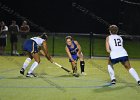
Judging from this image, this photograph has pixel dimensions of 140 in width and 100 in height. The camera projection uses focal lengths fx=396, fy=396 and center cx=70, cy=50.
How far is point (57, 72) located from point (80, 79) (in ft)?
6.77

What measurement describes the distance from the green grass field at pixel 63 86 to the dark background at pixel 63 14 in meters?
16.1

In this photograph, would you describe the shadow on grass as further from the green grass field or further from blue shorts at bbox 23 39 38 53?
blue shorts at bbox 23 39 38 53

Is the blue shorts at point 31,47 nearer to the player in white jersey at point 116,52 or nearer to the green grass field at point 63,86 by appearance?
the green grass field at point 63,86

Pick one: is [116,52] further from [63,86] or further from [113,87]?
[63,86]

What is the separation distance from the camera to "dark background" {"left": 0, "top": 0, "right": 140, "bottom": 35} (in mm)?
32375

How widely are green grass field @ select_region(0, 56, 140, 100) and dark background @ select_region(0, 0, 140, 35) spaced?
1605 centimetres

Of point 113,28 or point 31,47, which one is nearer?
A: point 113,28

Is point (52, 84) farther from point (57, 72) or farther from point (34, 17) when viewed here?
point (34, 17)

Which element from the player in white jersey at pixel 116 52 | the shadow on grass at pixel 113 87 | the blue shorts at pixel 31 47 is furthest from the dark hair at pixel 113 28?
the blue shorts at pixel 31 47

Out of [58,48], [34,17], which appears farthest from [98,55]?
[34,17]

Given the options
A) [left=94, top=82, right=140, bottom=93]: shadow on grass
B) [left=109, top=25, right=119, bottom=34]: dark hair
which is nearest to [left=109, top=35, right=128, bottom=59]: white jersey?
[left=109, top=25, right=119, bottom=34]: dark hair

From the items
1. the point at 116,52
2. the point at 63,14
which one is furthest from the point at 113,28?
the point at 63,14

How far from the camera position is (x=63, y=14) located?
34.4 metres

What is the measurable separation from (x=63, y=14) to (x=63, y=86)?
22.9 metres
